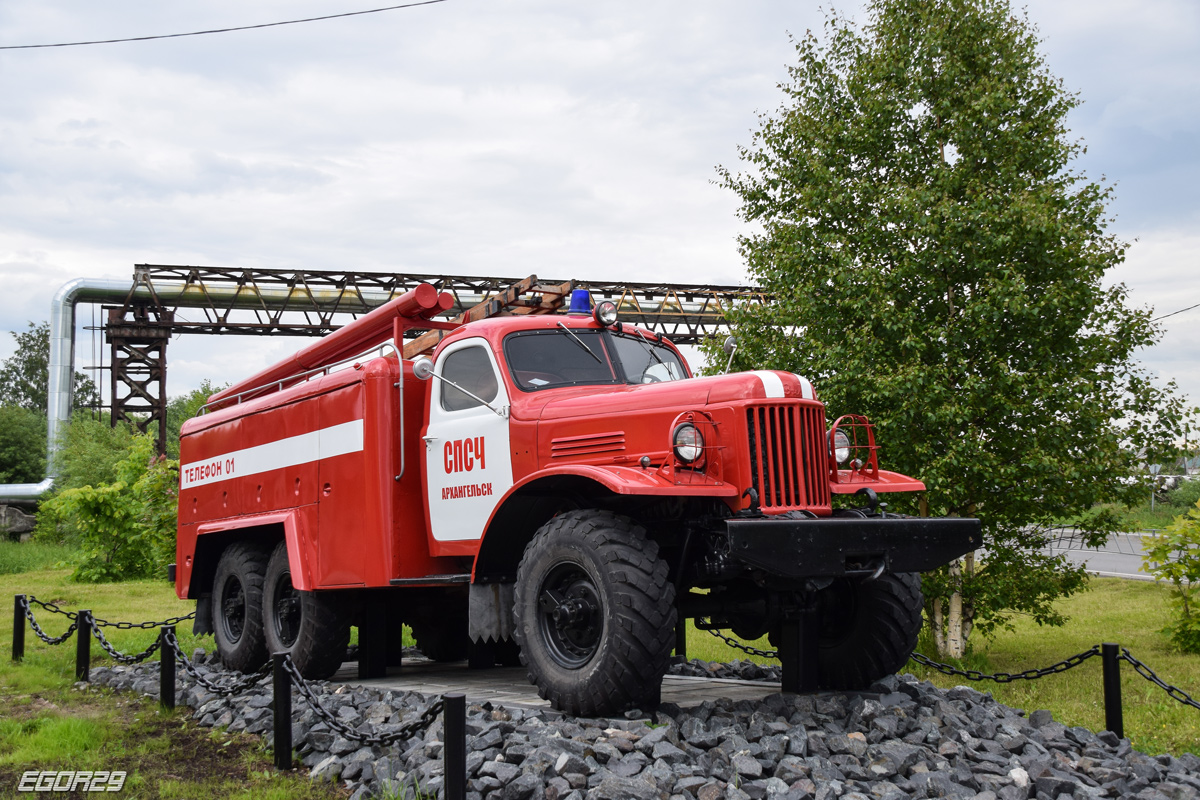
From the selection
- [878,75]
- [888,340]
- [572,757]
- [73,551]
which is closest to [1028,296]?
[888,340]

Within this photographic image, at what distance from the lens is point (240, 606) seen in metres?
9.99

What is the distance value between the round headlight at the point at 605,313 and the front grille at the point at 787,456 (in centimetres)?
184

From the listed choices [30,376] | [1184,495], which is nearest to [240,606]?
[1184,495]

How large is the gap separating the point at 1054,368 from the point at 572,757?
704 centimetres

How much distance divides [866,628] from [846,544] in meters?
1.40

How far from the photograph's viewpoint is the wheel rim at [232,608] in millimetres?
10008

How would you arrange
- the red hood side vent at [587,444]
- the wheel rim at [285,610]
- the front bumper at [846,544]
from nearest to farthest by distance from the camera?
the front bumper at [846,544]
the red hood side vent at [587,444]
the wheel rim at [285,610]

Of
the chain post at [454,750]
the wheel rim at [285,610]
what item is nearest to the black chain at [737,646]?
the chain post at [454,750]

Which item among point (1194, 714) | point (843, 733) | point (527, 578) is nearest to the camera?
point (843, 733)

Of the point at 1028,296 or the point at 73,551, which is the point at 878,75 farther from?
the point at 73,551

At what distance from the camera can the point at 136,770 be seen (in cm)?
634

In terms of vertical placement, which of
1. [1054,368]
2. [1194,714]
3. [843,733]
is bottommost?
[1194,714]

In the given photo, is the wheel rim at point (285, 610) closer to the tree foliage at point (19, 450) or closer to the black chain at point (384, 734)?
the black chain at point (384, 734)

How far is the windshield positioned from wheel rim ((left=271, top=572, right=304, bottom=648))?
3.38m
